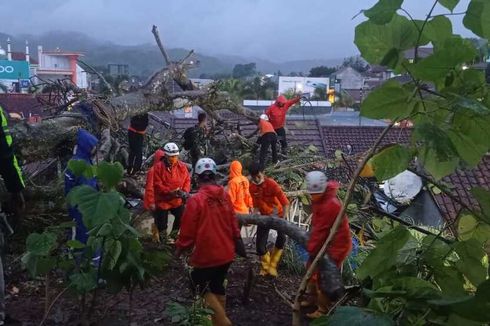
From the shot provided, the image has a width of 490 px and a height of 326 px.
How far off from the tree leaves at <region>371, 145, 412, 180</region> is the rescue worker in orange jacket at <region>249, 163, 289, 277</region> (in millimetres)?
4950

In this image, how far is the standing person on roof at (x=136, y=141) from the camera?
26.7 ft

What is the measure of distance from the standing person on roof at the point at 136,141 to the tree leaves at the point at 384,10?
23.9ft

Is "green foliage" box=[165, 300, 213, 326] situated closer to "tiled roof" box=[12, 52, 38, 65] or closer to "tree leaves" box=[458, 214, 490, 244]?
"tree leaves" box=[458, 214, 490, 244]

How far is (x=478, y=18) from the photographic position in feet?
3.85

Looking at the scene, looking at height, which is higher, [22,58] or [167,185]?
[22,58]

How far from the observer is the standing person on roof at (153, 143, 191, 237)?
22.7 ft

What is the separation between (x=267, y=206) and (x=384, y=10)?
5.43 m

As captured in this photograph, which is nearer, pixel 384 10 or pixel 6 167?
pixel 384 10

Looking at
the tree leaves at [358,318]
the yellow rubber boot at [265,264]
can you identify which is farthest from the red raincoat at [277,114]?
the tree leaves at [358,318]

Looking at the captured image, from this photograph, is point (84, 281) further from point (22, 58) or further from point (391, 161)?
point (22, 58)

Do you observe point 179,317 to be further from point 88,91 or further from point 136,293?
point 88,91

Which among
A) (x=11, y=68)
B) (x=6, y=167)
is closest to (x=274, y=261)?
(x=6, y=167)

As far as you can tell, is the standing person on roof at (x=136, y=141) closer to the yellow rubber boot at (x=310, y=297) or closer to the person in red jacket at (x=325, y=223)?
the person in red jacket at (x=325, y=223)

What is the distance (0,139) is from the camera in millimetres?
3381
